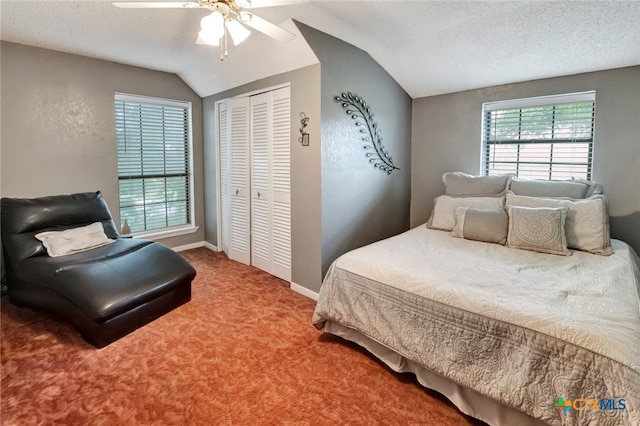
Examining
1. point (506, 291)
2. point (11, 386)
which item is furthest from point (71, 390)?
point (506, 291)

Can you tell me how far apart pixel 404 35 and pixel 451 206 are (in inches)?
62.1

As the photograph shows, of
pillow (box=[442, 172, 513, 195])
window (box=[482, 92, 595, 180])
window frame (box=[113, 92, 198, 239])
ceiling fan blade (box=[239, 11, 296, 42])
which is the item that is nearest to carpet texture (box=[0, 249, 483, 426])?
window frame (box=[113, 92, 198, 239])

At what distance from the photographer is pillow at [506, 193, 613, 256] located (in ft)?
8.03

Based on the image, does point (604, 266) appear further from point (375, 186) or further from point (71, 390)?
point (71, 390)

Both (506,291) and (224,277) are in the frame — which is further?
(224,277)

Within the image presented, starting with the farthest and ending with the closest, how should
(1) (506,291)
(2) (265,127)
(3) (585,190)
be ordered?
(2) (265,127) → (3) (585,190) → (1) (506,291)

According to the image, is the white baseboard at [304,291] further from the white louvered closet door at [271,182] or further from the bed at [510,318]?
the bed at [510,318]

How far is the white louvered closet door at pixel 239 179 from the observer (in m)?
3.87

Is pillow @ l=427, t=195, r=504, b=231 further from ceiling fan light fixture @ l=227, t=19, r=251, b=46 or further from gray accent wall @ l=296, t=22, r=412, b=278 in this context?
ceiling fan light fixture @ l=227, t=19, r=251, b=46

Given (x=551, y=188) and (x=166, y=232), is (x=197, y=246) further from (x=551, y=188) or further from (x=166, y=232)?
(x=551, y=188)

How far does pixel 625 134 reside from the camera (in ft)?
9.29

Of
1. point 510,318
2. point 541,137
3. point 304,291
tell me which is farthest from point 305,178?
point 541,137

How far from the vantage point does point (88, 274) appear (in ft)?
7.76

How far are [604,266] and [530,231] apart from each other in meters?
0.48
